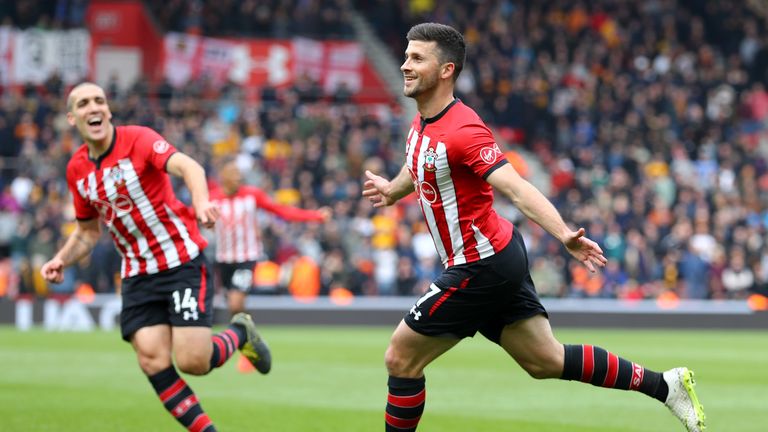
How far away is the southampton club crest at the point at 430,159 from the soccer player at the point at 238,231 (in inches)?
268

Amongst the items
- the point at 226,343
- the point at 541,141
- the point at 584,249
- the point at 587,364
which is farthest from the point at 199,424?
the point at 541,141

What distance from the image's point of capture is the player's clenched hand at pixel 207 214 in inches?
292

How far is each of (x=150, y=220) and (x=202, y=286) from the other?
533 millimetres

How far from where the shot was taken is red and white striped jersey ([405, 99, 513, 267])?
7035mm

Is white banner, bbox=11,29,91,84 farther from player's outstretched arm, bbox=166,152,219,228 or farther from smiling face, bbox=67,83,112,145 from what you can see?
player's outstretched arm, bbox=166,152,219,228

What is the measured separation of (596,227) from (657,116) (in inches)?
227

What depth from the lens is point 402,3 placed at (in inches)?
1273

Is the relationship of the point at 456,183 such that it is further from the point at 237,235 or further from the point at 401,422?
the point at 237,235

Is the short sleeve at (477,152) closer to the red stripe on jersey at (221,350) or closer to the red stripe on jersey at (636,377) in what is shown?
the red stripe on jersey at (636,377)

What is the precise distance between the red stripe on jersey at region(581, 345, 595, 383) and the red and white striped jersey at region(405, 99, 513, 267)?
0.83 meters

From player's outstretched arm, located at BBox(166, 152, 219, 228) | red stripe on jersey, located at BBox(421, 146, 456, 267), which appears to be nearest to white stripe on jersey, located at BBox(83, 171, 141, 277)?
player's outstretched arm, located at BBox(166, 152, 219, 228)

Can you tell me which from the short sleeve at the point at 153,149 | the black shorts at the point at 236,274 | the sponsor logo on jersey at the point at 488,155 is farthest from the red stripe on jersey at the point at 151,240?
the black shorts at the point at 236,274

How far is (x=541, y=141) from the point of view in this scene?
28094 mm

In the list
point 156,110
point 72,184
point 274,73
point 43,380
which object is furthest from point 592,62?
point 72,184
